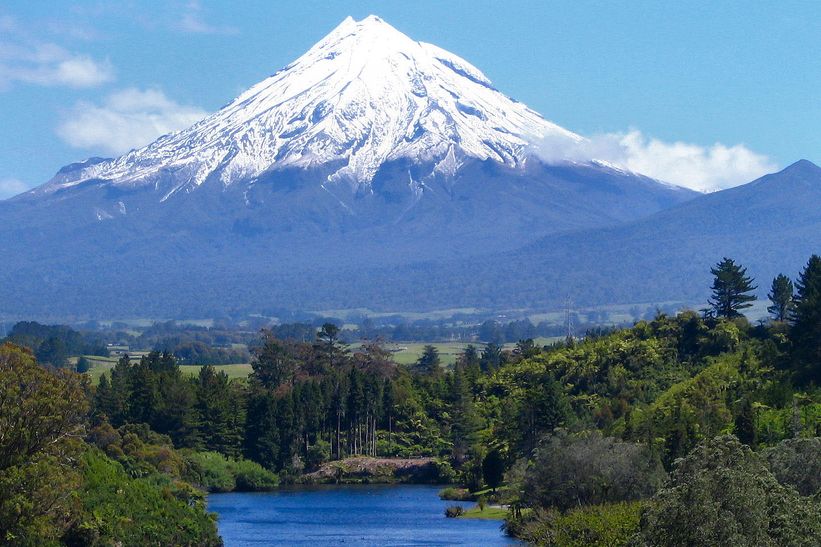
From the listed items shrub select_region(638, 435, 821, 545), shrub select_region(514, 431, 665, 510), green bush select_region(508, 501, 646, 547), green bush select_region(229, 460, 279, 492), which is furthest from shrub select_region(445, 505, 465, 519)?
shrub select_region(638, 435, 821, 545)

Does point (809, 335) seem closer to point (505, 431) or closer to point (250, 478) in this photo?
point (505, 431)

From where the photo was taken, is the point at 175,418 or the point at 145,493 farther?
the point at 175,418

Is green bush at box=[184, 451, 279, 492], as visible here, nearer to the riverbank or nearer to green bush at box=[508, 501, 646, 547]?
the riverbank

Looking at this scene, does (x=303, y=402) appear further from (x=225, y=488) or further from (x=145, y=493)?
(x=145, y=493)

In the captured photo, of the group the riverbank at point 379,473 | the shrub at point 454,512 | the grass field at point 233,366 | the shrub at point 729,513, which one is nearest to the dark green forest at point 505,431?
the shrub at point 729,513

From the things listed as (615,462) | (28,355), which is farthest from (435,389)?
(28,355)

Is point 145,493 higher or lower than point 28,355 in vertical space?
lower
